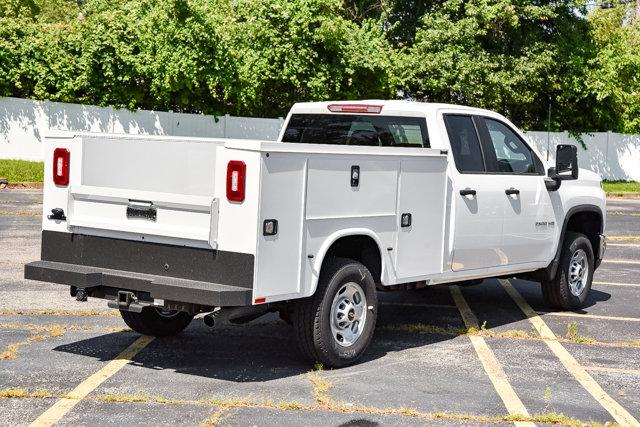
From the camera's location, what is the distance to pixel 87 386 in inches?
276

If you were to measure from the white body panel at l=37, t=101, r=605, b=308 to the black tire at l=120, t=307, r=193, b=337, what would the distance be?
125cm

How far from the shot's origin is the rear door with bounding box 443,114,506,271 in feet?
29.5

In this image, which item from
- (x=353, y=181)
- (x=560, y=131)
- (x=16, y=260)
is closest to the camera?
(x=353, y=181)

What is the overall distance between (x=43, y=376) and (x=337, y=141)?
140 inches

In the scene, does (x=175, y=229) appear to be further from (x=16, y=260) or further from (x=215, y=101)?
(x=215, y=101)

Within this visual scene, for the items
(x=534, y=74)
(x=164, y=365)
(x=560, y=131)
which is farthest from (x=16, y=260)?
(x=560, y=131)

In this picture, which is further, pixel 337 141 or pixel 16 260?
pixel 16 260

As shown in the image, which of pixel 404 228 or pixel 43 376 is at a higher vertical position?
pixel 404 228

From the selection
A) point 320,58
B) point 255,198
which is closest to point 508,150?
point 255,198

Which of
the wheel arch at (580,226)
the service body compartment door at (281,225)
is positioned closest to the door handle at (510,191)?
the wheel arch at (580,226)

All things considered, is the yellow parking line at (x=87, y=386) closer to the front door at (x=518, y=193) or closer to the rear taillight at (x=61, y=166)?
the rear taillight at (x=61, y=166)

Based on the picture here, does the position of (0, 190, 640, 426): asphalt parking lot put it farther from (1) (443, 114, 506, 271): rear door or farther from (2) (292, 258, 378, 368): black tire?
(1) (443, 114, 506, 271): rear door

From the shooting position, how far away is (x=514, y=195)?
9.76 metres

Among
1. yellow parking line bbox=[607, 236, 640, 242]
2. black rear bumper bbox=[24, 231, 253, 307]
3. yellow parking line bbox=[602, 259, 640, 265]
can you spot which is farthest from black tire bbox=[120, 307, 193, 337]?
yellow parking line bbox=[607, 236, 640, 242]
